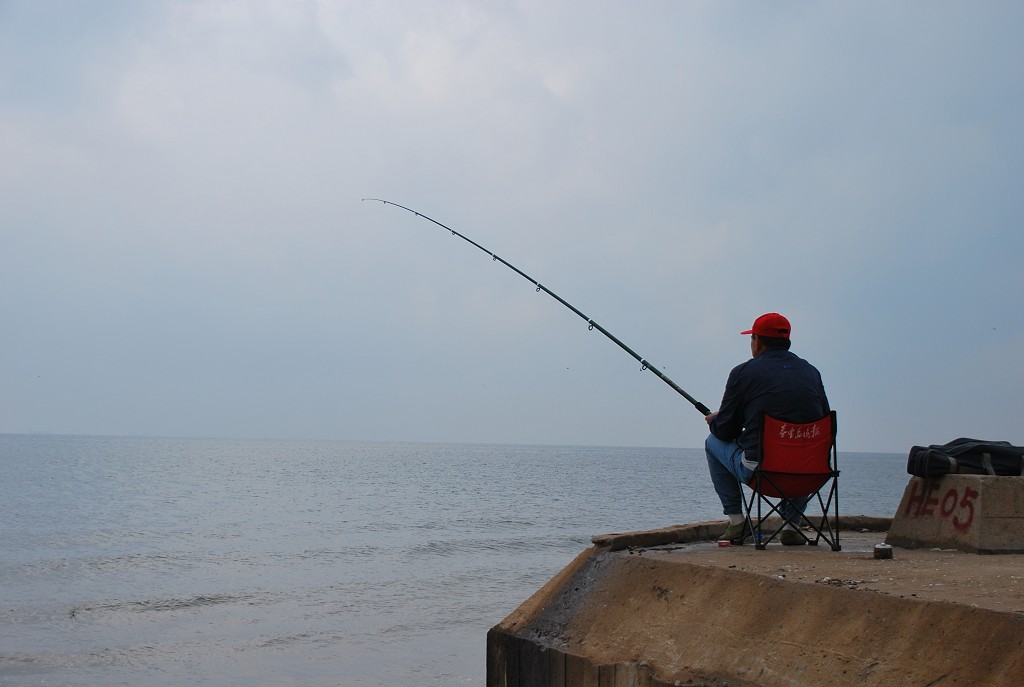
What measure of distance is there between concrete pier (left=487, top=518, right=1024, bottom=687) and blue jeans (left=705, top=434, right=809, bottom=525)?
23 cm

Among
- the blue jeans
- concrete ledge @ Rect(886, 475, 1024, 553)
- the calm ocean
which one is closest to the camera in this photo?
concrete ledge @ Rect(886, 475, 1024, 553)

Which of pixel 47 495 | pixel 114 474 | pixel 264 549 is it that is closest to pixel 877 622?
pixel 264 549

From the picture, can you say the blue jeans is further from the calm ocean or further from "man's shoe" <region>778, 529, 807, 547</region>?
the calm ocean

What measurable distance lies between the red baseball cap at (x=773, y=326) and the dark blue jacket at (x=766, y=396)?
0.09 metres

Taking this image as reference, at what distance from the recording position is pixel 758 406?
507cm

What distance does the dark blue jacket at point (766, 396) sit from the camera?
5047mm

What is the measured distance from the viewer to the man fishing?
505 centimetres

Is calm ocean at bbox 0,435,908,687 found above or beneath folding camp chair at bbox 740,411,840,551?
beneath

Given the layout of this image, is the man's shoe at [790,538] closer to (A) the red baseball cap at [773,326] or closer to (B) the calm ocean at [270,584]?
(A) the red baseball cap at [773,326]

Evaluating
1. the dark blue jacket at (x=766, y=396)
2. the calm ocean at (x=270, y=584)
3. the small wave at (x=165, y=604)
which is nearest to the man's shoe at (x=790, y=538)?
the dark blue jacket at (x=766, y=396)

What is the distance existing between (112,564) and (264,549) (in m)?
2.97

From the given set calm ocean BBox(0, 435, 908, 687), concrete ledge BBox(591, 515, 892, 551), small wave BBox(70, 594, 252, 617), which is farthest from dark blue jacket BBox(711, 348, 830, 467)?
small wave BBox(70, 594, 252, 617)

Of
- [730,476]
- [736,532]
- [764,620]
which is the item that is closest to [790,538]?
[736,532]

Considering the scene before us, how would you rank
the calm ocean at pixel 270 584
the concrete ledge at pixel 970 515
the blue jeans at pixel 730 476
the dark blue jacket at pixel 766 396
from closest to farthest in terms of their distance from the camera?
the concrete ledge at pixel 970 515 → the dark blue jacket at pixel 766 396 → the blue jeans at pixel 730 476 → the calm ocean at pixel 270 584
